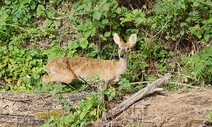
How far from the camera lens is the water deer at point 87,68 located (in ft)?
32.0

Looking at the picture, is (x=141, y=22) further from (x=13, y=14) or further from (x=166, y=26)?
(x=13, y=14)

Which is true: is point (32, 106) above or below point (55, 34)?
below

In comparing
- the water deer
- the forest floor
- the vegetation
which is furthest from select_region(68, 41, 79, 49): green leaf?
the forest floor

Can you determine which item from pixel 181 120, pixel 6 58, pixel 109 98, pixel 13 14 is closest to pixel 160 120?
pixel 181 120

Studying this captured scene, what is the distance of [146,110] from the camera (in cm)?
762

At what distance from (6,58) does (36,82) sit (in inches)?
31.5

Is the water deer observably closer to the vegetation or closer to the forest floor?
the vegetation

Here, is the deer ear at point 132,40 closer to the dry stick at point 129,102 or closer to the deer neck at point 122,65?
the deer neck at point 122,65

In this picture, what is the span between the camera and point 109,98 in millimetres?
7574

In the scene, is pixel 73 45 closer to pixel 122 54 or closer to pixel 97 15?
pixel 97 15

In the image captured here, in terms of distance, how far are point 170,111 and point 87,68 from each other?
2.67m

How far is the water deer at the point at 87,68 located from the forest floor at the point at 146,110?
1.95 meters

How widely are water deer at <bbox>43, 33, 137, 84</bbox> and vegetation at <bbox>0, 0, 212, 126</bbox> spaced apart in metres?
0.24

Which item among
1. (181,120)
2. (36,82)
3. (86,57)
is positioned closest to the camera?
(181,120)
